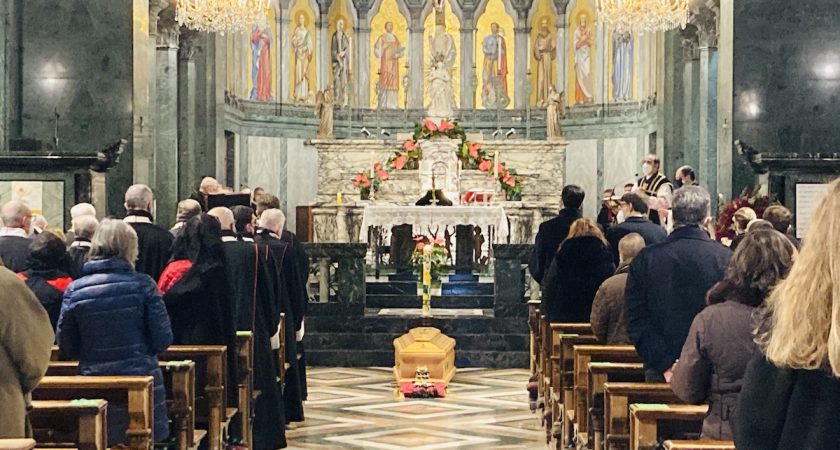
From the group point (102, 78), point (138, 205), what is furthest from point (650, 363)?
point (102, 78)

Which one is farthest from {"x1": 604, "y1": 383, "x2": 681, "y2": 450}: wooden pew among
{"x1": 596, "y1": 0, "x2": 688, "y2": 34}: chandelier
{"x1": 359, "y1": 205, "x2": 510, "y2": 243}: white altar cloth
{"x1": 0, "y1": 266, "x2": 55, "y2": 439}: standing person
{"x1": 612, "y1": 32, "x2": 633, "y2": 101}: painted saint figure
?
{"x1": 612, "y1": 32, "x2": 633, "y2": 101}: painted saint figure

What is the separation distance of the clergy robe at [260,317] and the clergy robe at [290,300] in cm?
23

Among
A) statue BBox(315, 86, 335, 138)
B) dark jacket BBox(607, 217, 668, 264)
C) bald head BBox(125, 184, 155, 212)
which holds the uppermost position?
statue BBox(315, 86, 335, 138)

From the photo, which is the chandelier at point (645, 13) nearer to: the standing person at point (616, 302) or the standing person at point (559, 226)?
the standing person at point (559, 226)

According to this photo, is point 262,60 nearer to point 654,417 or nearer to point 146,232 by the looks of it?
point 146,232

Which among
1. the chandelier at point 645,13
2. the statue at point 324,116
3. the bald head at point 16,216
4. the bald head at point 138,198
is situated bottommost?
the bald head at point 16,216

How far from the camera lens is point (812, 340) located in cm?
304

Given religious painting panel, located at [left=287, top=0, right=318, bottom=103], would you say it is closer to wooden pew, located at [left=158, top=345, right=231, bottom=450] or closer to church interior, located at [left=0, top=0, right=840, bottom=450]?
church interior, located at [left=0, top=0, right=840, bottom=450]

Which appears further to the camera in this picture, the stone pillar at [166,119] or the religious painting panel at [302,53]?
the religious painting panel at [302,53]

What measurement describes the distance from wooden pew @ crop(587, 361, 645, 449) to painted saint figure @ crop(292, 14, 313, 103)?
778 inches

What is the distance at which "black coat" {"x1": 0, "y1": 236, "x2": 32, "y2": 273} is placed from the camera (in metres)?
9.25

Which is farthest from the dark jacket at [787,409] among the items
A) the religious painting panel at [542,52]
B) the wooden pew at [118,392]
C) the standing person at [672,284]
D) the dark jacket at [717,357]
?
the religious painting panel at [542,52]

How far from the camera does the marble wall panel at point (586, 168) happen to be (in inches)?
1030

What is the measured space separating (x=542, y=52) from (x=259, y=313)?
1847 centimetres
